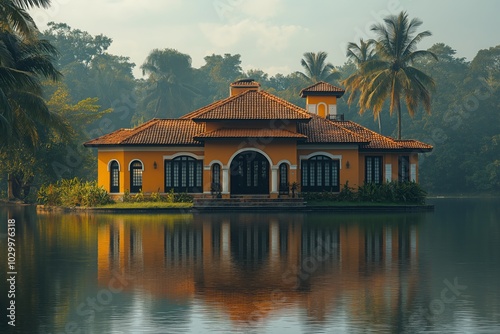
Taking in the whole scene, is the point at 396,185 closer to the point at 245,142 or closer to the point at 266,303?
the point at 245,142

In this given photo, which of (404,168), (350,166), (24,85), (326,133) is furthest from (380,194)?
(24,85)

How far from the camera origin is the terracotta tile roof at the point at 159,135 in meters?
47.0

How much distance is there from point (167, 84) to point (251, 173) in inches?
2439

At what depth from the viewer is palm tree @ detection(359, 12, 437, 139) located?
55438 millimetres

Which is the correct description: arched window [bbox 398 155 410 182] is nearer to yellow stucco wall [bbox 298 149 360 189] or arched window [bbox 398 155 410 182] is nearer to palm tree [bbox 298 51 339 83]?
yellow stucco wall [bbox 298 149 360 189]

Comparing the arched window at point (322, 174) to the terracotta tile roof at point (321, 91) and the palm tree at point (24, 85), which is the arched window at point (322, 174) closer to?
the terracotta tile roof at point (321, 91)

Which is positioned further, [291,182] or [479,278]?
[291,182]

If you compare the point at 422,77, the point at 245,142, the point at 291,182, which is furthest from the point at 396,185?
the point at 422,77

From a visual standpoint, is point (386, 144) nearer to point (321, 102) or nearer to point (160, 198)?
point (321, 102)

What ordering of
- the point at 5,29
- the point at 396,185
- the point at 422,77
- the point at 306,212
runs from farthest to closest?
the point at 422,77, the point at 396,185, the point at 306,212, the point at 5,29

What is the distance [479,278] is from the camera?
1827 centimetres

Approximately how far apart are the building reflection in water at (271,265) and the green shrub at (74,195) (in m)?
12.5

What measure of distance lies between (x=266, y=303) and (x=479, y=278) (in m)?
5.63

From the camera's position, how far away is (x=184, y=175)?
47.5 meters
